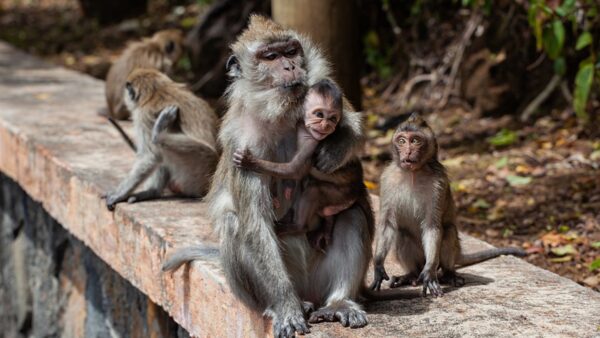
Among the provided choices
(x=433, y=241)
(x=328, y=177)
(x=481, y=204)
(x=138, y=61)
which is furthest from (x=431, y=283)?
(x=138, y=61)

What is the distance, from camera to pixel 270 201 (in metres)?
3.85

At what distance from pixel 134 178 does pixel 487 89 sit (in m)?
4.09

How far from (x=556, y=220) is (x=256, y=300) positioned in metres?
2.92

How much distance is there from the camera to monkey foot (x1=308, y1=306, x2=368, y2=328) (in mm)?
3684

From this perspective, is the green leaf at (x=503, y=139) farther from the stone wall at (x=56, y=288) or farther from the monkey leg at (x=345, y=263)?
the monkey leg at (x=345, y=263)

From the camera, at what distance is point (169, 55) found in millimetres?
8492

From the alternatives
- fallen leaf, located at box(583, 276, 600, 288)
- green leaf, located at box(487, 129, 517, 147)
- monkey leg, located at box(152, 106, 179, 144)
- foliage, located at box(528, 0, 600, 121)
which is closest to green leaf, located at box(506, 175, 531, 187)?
foliage, located at box(528, 0, 600, 121)

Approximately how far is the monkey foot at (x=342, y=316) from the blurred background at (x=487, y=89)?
1.79 meters

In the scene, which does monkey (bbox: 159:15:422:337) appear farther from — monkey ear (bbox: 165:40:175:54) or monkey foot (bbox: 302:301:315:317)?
monkey ear (bbox: 165:40:175:54)

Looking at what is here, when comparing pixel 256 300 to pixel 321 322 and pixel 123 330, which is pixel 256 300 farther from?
pixel 123 330

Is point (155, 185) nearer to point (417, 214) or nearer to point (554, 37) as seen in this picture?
point (417, 214)

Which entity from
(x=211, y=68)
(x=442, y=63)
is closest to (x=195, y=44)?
(x=211, y=68)

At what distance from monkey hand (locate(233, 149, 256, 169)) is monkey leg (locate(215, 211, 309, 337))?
22 centimetres

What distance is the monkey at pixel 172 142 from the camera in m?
5.77
